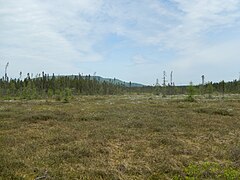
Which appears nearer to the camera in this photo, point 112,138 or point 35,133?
point 112,138

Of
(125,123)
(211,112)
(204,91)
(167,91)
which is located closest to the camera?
(125,123)

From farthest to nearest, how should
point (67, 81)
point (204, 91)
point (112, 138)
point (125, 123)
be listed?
point (67, 81)
point (204, 91)
point (125, 123)
point (112, 138)

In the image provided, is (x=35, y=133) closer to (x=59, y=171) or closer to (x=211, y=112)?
(x=59, y=171)

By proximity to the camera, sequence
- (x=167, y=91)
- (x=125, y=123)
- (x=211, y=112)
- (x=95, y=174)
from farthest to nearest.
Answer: (x=167, y=91) < (x=211, y=112) < (x=125, y=123) < (x=95, y=174)

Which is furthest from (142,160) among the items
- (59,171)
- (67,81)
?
(67,81)

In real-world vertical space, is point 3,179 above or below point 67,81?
below

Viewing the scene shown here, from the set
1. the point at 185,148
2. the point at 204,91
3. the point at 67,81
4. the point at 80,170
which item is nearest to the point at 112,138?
the point at 185,148

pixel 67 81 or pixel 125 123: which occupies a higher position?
pixel 67 81

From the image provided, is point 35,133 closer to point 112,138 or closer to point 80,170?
point 112,138

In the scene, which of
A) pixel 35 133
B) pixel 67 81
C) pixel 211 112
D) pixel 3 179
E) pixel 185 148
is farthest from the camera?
pixel 67 81

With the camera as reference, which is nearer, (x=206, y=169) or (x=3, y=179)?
(x=3, y=179)

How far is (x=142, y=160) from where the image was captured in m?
8.59

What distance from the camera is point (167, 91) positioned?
88938 mm

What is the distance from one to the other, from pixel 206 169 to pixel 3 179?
5.51 meters
